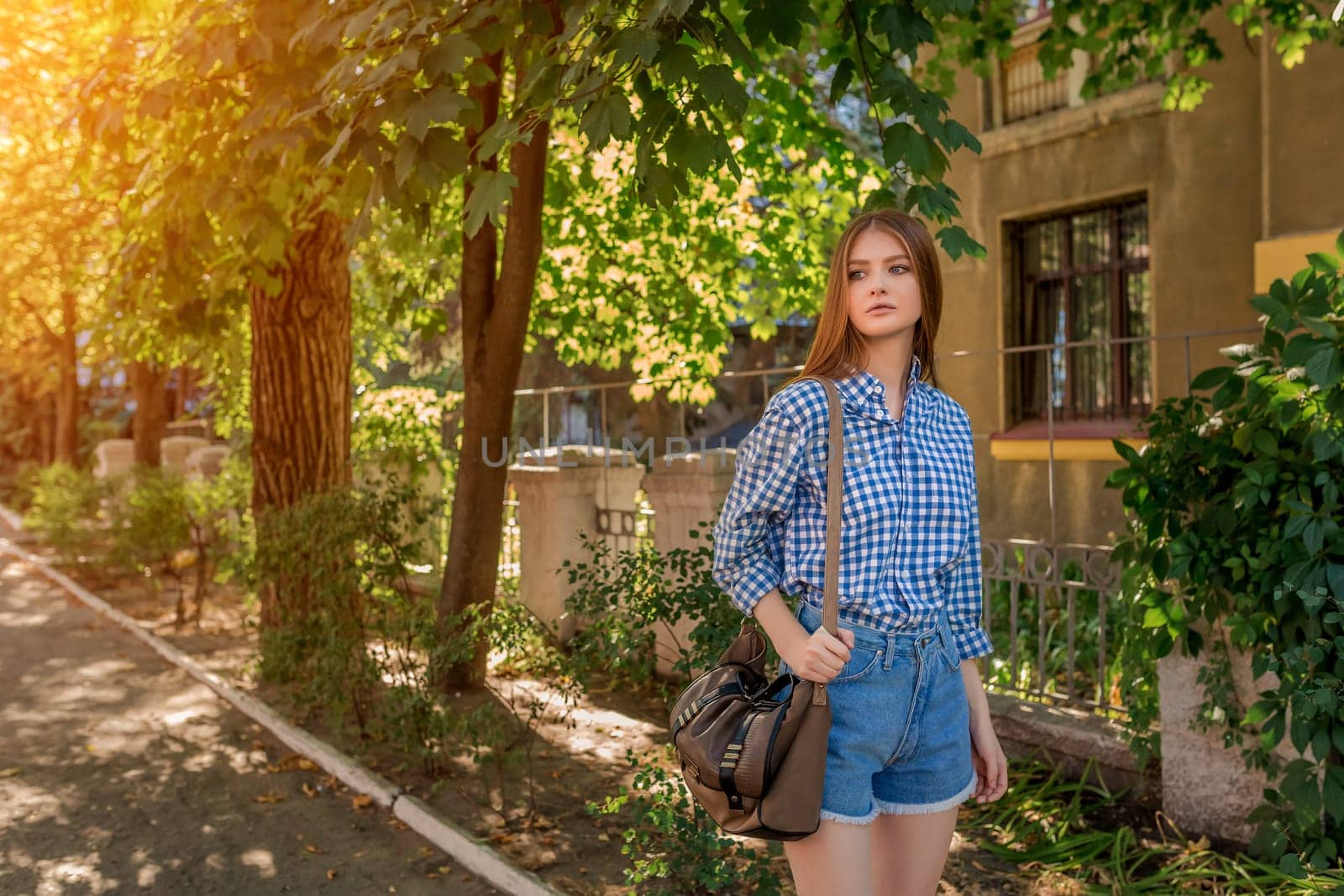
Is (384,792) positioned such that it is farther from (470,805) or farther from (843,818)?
(843,818)

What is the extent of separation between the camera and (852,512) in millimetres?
2395

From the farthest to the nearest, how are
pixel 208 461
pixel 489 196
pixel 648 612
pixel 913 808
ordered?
pixel 208 461 < pixel 648 612 < pixel 489 196 < pixel 913 808

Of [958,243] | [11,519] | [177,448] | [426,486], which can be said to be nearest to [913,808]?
[958,243]

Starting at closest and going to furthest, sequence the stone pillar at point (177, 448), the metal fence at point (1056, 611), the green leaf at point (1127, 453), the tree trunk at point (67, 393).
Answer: the green leaf at point (1127, 453)
the metal fence at point (1056, 611)
the stone pillar at point (177, 448)
the tree trunk at point (67, 393)

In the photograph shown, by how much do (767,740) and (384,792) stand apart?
4.06m

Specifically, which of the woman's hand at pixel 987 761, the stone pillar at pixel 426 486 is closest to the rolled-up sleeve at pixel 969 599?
the woman's hand at pixel 987 761

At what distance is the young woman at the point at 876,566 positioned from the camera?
7.72 ft

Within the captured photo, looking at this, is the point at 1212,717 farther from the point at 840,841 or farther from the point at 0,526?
the point at 0,526

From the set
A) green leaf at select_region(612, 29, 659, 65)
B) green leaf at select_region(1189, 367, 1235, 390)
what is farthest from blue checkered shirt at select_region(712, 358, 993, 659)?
green leaf at select_region(1189, 367, 1235, 390)

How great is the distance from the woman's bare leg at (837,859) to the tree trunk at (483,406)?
5151 millimetres

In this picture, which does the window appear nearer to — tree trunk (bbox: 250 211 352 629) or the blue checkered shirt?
tree trunk (bbox: 250 211 352 629)

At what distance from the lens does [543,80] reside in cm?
421

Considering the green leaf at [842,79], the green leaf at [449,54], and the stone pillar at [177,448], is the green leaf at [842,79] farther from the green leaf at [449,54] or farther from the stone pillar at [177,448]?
the stone pillar at [177,448]

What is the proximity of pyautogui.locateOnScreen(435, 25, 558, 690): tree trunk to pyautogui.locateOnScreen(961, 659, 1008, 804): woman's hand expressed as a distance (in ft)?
16.4
